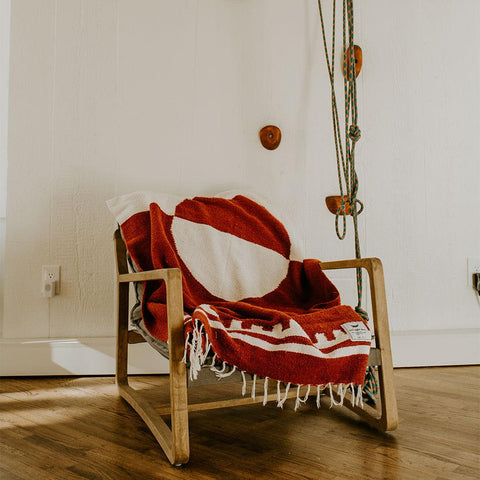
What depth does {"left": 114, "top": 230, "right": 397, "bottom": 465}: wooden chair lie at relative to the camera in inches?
40.4

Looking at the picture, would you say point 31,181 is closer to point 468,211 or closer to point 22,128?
point 22,128

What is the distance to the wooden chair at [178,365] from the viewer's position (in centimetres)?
103

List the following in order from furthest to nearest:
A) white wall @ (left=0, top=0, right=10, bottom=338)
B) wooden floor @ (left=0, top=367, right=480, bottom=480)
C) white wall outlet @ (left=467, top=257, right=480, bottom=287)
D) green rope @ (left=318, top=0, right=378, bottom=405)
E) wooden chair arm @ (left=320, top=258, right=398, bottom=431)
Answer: white wall outlet @ (left=467, top=257, right=480, bottom=287) → white wall @ (left=0, top=0, right=10, bottom=338) → green rope @ (left=318, top=0, right=378, bottom=405) → wooden chair arm @ (left=320, top=258, right=398, bottom=431) → wooden floor @ (left=0, top=367, right=480, bottom=480)

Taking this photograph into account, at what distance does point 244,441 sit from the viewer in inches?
46.1

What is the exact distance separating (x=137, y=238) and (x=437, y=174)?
137 cm

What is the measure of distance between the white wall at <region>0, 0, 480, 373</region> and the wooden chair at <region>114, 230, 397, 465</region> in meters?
0.29

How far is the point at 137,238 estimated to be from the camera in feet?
4.64

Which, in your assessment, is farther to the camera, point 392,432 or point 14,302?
point 14,302

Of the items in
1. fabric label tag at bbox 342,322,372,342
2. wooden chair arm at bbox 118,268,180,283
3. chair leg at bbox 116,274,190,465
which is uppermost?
wooden chair arm at bbox 118,268,180,283

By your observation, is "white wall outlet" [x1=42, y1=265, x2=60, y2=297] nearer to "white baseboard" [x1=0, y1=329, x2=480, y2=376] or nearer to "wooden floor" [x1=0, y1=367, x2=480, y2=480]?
"white baseboard" [x1=0, y1=329, x2=480, y2=376]

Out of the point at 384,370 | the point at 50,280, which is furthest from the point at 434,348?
the point at 50,280

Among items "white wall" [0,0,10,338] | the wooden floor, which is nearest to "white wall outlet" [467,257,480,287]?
the wooden floor

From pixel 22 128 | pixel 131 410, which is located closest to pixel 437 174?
pixel 131 410

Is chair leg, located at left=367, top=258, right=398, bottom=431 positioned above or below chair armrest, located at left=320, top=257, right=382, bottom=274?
below
